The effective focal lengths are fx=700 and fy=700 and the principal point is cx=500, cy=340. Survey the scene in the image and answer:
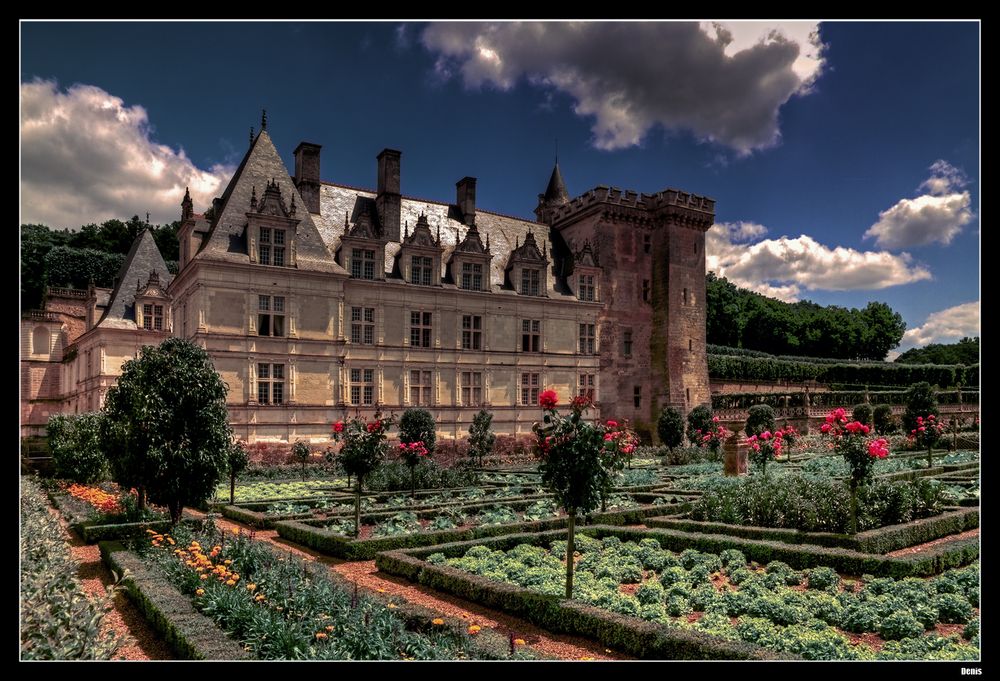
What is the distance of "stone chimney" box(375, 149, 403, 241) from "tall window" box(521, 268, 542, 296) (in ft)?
25.2

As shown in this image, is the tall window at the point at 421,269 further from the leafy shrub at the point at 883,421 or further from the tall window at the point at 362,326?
the leafy shrub at the point at 883,421

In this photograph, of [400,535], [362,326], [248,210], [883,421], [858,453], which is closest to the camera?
[858,453]

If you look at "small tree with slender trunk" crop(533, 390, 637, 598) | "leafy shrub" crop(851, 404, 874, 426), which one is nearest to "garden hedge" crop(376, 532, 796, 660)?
"small tree with slender trunk" crop(533, 390, 637, 598)

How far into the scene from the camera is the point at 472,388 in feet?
125

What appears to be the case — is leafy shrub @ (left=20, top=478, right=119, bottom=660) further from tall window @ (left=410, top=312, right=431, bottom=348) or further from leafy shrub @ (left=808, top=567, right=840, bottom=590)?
tall window @ (left=410, top=312, right=431, bottom=348)

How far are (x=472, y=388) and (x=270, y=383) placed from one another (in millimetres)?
10977

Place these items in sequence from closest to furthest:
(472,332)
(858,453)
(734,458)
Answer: (858,453), (734,458), (472,332)

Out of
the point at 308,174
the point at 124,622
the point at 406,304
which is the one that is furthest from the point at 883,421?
the point at 124,622

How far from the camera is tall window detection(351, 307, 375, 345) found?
1367 inches

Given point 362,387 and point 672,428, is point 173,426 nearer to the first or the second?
point 362,387

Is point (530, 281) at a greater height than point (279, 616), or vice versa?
point (530, 281)

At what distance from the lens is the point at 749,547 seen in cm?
1309
